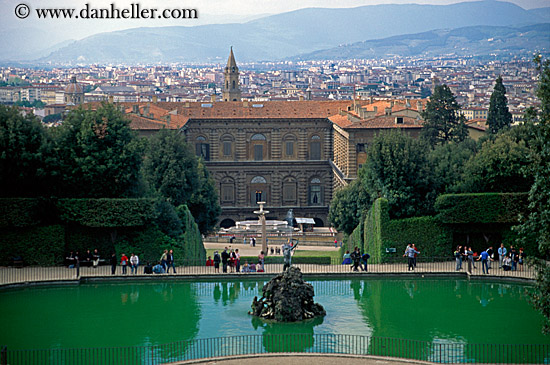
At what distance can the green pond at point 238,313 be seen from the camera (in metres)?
26.7

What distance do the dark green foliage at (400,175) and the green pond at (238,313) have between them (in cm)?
551

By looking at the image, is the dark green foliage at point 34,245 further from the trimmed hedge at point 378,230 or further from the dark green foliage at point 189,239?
the trimmed hedge at point 378,230

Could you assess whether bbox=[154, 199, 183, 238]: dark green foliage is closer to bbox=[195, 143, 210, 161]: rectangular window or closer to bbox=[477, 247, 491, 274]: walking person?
bbox=[477, 247, 491, 274]: walking person

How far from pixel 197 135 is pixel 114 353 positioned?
182 feet

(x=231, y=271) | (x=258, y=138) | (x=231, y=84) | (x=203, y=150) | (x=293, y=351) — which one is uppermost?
(x=231, y=84)

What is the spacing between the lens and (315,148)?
80750 millimetres

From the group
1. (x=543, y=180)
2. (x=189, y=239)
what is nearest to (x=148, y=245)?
(x=189, y=239)

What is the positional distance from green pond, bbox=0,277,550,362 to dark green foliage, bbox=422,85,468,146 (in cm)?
3473

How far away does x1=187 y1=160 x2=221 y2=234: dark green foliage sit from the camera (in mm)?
52612

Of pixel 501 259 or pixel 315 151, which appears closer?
pixel 501 259

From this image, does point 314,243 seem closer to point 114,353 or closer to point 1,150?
point 1,150

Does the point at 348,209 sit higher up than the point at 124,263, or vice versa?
the point at 348,209

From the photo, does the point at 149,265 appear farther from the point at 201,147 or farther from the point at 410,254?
the point at 201,147

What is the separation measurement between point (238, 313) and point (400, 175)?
1330cm
